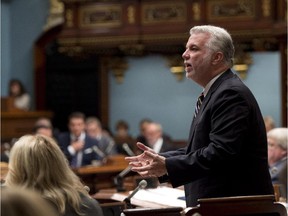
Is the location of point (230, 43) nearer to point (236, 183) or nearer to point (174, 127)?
point (236, 183)

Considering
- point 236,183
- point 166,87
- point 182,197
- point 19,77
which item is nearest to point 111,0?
point 166,87

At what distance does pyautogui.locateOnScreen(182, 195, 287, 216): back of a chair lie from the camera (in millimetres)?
3385

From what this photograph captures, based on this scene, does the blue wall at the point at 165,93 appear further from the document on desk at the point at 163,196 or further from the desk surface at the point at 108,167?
the document on desk at the point at 163,196

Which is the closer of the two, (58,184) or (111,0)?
(58,184)

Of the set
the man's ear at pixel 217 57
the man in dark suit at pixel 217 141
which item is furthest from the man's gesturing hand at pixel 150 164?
the man's ear at pixel 217 57

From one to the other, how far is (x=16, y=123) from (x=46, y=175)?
11.2 meters

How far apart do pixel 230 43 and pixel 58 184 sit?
1.08 metres

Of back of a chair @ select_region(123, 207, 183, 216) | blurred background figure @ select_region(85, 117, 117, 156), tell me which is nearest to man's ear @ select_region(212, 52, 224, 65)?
back of a chair @ select_region(123, 207, 183, 216)

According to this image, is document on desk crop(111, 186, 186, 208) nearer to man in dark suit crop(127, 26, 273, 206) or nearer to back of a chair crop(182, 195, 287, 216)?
man in dark suit crop(127, 26, 273, 206)

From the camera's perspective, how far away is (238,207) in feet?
11.3

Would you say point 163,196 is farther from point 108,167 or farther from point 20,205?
point 108,167

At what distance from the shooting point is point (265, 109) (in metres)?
13.6

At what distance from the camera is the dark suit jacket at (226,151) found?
379 centimetres

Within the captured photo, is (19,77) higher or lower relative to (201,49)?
lower
